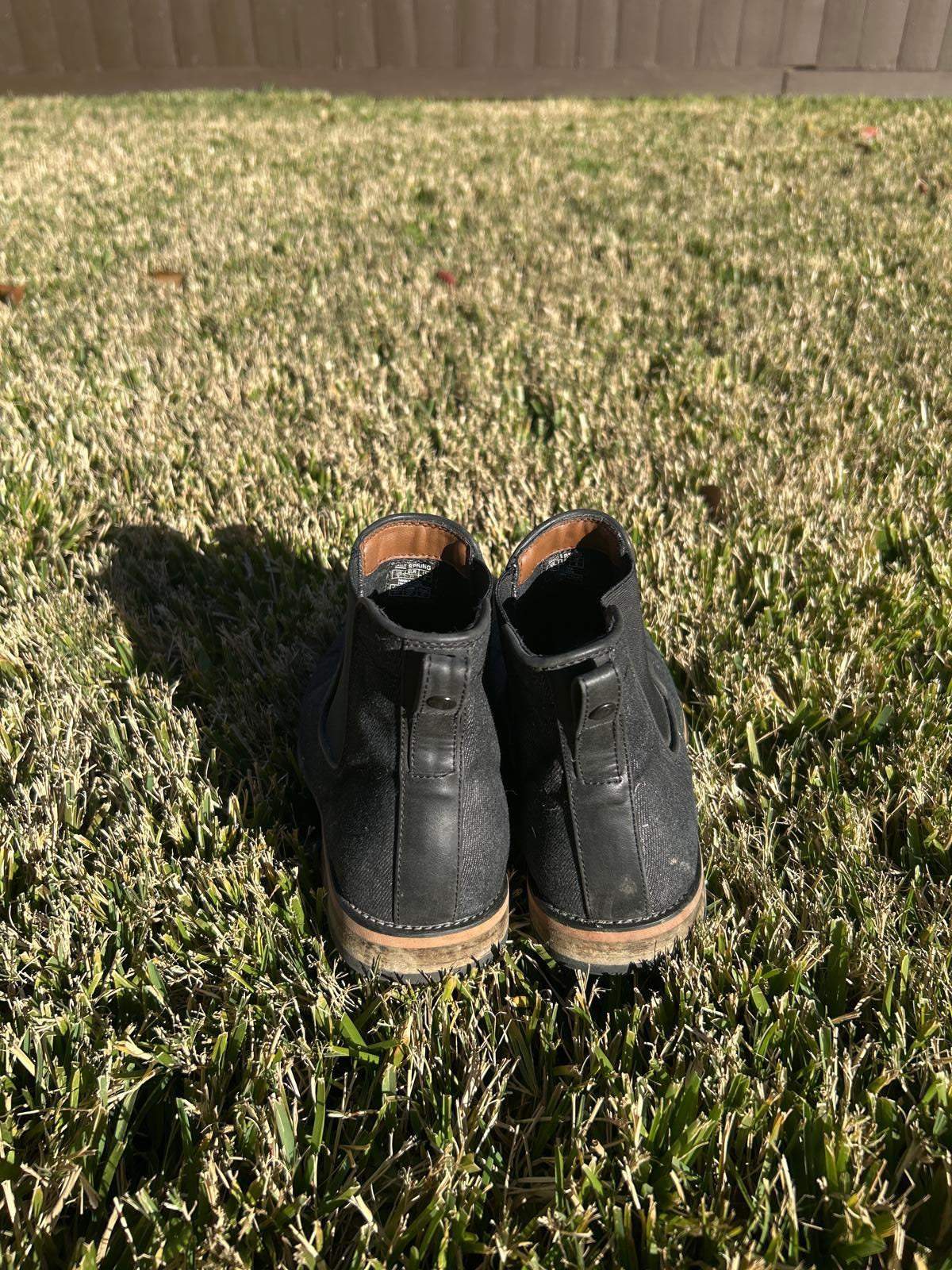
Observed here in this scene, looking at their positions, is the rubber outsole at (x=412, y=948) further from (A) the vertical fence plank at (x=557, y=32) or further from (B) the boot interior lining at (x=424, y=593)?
(A) the vertical fence plank at (x=557, y=32)

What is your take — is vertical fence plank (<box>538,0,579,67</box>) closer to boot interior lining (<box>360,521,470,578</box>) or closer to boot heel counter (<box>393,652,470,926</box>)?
boot interior lining (<box>360,521,470,578</box>)

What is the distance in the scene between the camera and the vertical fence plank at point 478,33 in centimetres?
880

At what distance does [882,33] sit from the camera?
8.61m

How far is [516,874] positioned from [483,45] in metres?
10.0

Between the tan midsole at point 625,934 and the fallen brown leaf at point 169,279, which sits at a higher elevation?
the tan midsole at point 625,934

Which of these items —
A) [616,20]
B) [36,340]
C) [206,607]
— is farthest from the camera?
[616,20]

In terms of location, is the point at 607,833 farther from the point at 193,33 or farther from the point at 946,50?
the point at 193,33

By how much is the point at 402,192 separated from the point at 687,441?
3434 mm

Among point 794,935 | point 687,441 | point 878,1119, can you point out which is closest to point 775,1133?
point 878,1119

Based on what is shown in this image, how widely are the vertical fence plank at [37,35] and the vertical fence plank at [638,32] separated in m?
6.00

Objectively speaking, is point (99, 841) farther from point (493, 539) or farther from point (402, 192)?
point (402, 192)

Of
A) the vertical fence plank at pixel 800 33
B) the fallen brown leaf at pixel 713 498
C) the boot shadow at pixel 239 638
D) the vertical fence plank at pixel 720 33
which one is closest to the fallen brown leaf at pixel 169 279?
the boot shadow at pixel 239 638

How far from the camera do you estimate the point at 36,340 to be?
325 centimetres

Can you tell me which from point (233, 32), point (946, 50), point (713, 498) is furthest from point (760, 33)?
point (713, 498)
